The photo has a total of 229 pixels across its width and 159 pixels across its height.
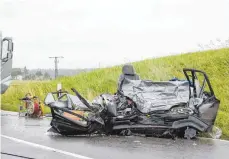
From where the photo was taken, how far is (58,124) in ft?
37.2

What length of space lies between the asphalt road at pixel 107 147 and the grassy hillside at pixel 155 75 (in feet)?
18.0

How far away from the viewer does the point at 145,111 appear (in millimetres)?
11109

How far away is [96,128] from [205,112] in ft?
8.60

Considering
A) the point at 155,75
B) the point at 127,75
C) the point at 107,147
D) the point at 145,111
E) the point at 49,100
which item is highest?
the point at 155,75

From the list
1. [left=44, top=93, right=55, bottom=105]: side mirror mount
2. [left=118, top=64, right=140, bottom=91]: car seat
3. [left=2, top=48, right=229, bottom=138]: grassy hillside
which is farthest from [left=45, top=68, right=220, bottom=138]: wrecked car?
[left=2, top=48, right=229, bottom=138]: grassy hillside

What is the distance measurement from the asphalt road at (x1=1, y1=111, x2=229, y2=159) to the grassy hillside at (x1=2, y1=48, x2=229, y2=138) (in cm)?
550

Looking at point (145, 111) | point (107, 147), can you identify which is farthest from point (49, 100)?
point (107, 147)

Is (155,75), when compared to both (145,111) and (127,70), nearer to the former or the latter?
(127,70)

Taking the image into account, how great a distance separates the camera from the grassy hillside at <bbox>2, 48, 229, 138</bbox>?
1921cm

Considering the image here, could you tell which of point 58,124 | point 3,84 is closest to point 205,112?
point 58,124

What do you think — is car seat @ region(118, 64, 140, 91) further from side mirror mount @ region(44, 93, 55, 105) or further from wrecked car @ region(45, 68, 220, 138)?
side mirror mount @ region(44, 93, 55, 105)

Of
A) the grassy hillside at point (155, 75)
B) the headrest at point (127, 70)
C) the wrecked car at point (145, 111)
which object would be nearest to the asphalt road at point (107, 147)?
the wrecked car at point (145, 111)

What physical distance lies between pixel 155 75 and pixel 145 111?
10572 millimetres

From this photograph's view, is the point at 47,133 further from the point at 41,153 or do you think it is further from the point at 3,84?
the point at 41,153
